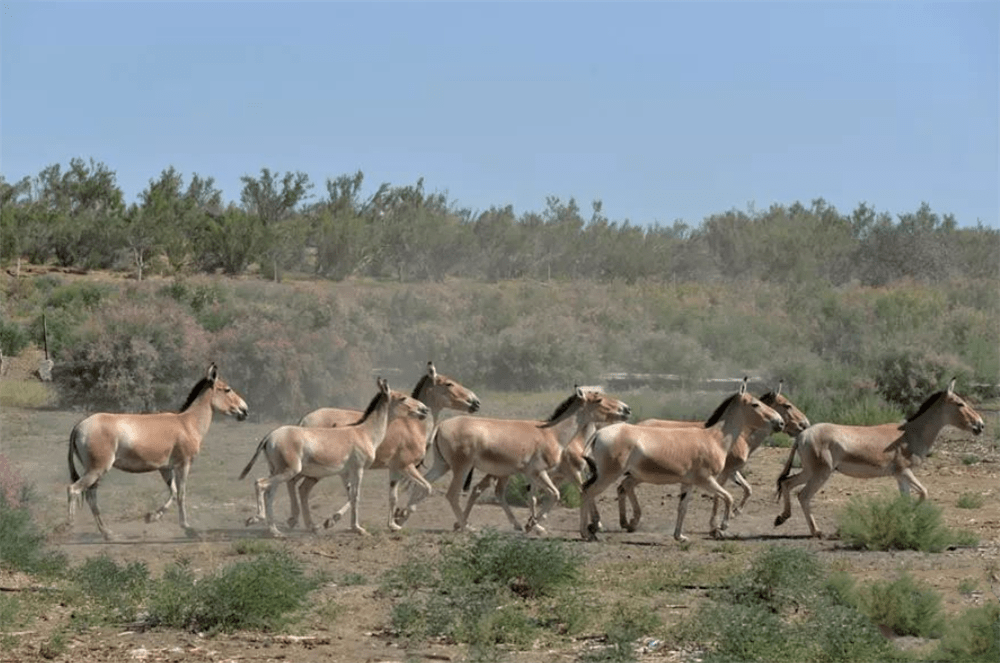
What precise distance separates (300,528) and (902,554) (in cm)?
773

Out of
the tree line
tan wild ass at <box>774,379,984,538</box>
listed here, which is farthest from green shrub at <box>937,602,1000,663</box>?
the tree line

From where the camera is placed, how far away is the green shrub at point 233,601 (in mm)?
14578

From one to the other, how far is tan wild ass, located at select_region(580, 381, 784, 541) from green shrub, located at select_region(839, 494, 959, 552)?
69.6 inches

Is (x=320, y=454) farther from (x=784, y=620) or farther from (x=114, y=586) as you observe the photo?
(x=784, y=620)

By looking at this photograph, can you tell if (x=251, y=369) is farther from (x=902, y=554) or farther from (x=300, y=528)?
(x=902, y=554)

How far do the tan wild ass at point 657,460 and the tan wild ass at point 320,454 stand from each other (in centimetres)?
283

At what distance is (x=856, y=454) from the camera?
71.8 ft

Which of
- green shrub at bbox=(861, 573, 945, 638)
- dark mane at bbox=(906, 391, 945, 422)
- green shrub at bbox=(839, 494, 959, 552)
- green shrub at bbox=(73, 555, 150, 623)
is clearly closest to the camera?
green shrub at bbox=(861, 573, 945, 638)

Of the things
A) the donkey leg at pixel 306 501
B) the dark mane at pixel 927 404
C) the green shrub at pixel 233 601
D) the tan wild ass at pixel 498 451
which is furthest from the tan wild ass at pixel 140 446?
the dark mane at pixel 927 404

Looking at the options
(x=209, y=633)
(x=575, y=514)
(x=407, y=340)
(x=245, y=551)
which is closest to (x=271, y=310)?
(x=407, y=340)

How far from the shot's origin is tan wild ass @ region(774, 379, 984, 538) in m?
21.7

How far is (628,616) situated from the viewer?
14.8 metres

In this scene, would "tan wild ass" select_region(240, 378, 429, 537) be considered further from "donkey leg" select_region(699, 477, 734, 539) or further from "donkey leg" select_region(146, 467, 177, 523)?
"donkey leg" select_region(699, 477, 734, 539)

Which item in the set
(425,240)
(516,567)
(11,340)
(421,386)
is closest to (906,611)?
(516,567)
